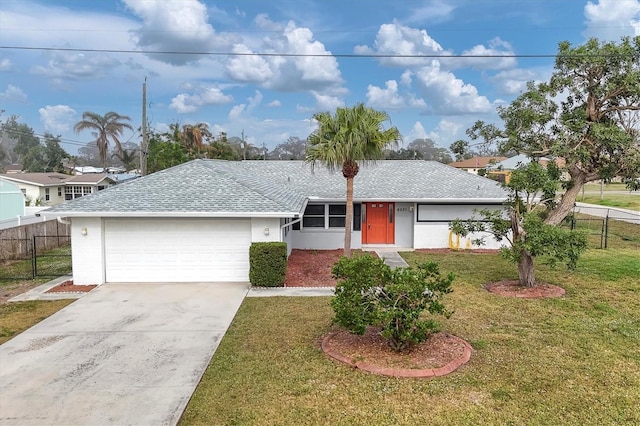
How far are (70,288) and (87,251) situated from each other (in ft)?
3.48

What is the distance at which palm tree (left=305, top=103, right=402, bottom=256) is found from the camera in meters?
12.3

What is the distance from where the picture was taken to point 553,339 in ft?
25.8

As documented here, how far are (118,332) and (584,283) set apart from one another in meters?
11.8

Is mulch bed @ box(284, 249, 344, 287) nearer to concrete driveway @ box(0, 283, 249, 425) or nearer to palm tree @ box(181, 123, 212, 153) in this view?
concrete driveway @ box(0, 283, 249, 425)

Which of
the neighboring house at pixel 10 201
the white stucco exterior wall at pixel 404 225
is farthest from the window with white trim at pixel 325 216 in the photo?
the neighboring house at pixel 10 201

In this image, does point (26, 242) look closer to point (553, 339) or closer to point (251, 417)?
point (251, 417)

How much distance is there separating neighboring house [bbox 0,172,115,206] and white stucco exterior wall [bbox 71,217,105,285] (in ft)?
78.8

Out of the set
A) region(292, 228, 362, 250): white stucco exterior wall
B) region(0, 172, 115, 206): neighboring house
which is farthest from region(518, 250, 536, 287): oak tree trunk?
region(0, 172, 115, 206): neighboring house

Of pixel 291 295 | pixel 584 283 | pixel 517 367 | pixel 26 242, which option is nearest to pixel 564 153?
pixel 584 283

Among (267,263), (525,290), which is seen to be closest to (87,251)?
(267,263)

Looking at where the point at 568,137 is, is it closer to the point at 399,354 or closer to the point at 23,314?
the point at 399,354

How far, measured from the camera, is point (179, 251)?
40.5ft

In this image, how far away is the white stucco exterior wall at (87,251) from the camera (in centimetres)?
1196

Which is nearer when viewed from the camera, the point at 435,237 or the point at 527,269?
the point at 527,269
